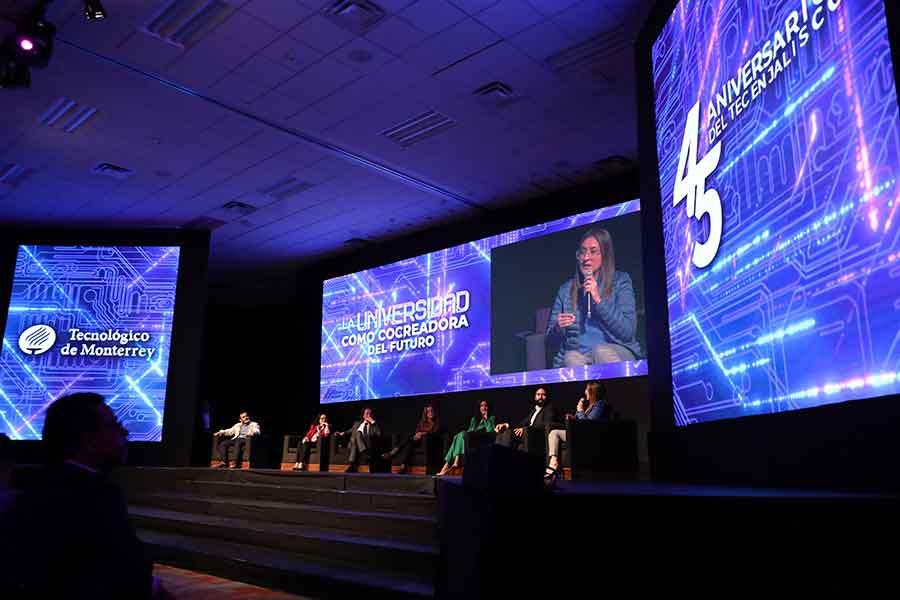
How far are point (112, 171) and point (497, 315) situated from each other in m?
5.12

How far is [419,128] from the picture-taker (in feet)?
25.0

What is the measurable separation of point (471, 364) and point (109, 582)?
8.08 meters

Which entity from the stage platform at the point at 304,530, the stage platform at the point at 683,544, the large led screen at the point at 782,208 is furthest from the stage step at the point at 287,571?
the large led screen at the point at 782,208

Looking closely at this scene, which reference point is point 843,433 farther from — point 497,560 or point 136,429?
point 136,429

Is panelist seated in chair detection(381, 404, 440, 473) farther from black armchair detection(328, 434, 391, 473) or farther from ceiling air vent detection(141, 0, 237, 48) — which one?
ceiling air vent detection(141, 0, 237, 48)

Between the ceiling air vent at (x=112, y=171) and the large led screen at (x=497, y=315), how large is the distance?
3.88 meters

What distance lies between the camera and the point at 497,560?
2.20 m

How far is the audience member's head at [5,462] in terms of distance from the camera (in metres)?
2.08

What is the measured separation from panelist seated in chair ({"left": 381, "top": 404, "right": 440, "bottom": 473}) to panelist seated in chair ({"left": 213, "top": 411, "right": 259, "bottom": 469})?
7.20ft

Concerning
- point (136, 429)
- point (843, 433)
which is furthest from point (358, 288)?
point (843, 433)

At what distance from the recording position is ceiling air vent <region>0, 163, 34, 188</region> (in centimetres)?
846

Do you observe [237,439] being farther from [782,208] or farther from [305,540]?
[782,208]

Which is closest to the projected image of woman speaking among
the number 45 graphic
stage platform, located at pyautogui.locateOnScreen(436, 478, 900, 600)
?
the number 45 graphic

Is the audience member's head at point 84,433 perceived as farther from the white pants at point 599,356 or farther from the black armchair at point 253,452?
the black armchair at point 253,452
